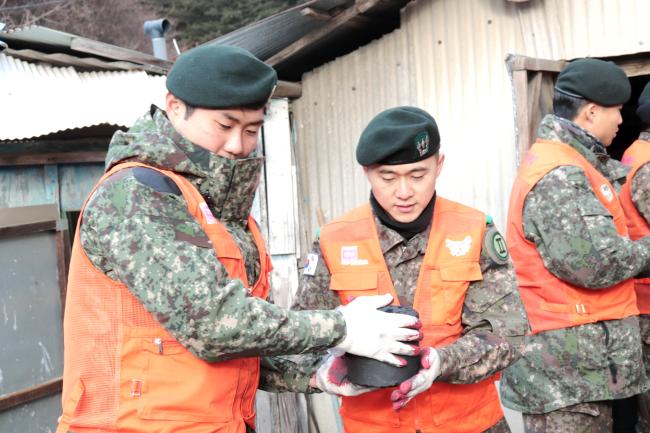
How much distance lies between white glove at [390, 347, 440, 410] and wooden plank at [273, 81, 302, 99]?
12.4 ft

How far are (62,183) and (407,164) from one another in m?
3.34

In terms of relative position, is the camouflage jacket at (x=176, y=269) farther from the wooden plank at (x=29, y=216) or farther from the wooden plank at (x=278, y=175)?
the wooden plank at (x=278, y=175)

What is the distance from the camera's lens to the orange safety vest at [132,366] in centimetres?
194

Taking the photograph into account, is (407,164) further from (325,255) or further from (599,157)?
(599,157)

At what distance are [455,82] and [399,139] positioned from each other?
9.72ft

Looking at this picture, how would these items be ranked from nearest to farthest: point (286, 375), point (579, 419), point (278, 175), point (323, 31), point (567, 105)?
point (286, 375) → point (579, 419) → point (567, 105) → point (323, 31) → point (278, 175)

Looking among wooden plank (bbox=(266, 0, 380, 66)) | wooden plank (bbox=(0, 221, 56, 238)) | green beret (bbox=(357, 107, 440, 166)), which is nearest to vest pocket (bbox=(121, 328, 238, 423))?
green beret (bbox=(357, 107, 440, 166))

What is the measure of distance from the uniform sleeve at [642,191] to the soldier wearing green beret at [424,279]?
1861mm

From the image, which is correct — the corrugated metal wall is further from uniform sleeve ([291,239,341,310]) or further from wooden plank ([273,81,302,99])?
uniform sleeve ([291,239,341,310])

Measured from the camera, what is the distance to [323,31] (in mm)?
5301

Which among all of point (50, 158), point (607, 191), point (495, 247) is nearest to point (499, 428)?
point (495, 247)

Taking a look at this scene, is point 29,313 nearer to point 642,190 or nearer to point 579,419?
point 579,419

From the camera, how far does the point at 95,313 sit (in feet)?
6.53

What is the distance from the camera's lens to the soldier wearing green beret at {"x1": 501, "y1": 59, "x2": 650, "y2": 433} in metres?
3.38
